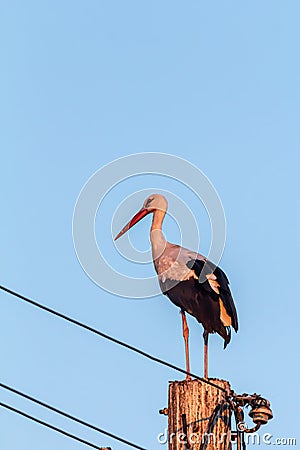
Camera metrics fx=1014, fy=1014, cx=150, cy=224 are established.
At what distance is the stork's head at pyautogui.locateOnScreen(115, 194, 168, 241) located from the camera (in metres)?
12.2

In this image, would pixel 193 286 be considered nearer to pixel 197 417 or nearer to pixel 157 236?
pixel 157 236

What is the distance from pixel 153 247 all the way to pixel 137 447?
17.3 ft

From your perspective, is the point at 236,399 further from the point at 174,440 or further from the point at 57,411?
the point at 57,411

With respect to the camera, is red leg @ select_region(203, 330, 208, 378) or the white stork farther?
the white stork

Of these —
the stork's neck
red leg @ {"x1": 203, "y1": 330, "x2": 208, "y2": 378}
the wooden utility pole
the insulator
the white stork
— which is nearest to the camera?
the wooden utility pole

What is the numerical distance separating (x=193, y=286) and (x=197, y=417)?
3.46 metres

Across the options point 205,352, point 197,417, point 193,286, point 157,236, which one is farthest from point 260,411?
point 157,236

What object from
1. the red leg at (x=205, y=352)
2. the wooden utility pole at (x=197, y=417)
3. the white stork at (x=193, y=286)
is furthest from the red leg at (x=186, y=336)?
the wooden utility pole at (x=197, y=417)

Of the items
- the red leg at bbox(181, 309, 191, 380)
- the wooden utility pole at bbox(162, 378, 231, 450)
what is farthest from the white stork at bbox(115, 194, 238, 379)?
the wooden utility pole at bbox(162, 378, 231, 450)

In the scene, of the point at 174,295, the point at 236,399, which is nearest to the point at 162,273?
the point at 174,295

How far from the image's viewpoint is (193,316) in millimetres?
A: 10016

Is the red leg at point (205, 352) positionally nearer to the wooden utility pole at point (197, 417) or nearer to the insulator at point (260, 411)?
the insulator at point (260, 411)

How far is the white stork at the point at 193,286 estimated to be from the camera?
9.33m

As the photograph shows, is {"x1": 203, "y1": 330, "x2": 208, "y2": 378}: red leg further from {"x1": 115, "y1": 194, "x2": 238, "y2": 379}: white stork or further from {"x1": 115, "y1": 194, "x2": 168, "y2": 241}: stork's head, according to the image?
{"x1": 115, "y1": 194, "x2": 168, "y2": 241}: stork's head
